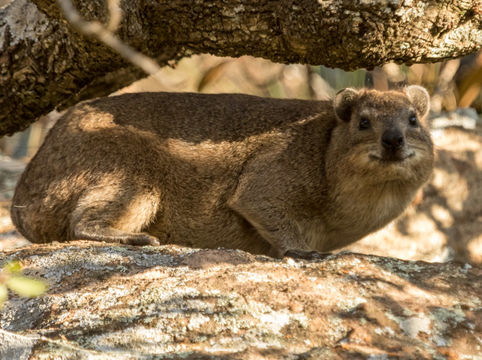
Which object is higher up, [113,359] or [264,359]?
[264,359]

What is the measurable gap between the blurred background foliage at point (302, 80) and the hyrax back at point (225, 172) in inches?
129

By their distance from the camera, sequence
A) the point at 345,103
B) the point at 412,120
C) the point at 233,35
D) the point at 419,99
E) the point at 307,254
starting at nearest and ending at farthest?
the point at 307,254 → the point at 233,35 → the point at 412,120 → the point at 345,103 → the point at 419,99

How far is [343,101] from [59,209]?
291cm

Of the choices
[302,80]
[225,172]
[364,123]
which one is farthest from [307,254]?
[302,80]

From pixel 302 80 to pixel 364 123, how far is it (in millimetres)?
5501

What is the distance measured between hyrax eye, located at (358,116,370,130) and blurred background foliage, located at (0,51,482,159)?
3.48 meters

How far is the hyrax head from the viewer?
6.16 meters

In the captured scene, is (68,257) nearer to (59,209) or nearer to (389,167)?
(59,209)

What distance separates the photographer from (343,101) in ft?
22.3

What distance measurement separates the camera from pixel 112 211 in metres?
6.11

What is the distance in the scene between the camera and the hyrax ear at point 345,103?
6.76m

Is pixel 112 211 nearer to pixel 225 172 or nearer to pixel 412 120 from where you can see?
pixel 225 172

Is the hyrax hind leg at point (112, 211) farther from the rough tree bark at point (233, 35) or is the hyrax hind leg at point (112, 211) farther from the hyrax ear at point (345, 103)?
the hyrax ear at point (345, 103)

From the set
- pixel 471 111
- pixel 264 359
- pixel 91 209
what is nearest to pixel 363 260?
pixel 264 359
